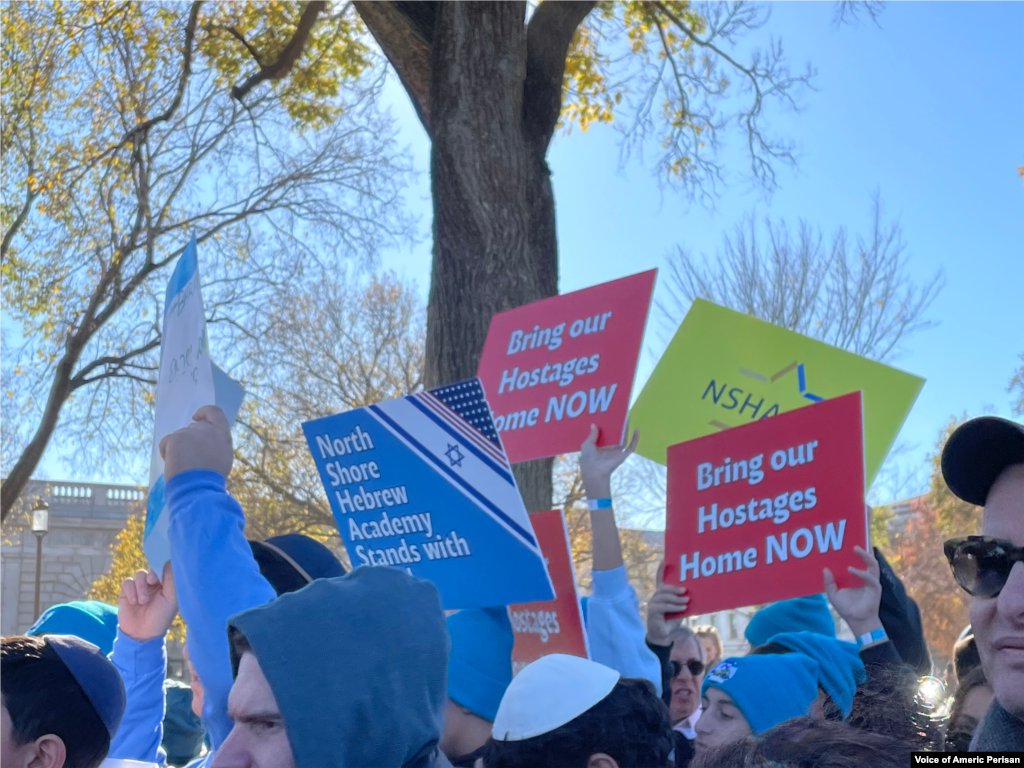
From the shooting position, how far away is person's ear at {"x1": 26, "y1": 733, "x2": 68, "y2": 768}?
2.13 meters

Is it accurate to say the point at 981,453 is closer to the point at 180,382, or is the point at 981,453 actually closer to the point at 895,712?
the point at 895,712

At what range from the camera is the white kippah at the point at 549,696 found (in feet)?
6.84

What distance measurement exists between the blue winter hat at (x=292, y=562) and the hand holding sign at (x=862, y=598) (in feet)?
4.09

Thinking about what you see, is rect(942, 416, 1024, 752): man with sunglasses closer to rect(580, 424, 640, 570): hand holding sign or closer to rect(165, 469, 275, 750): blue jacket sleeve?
rect(165, 469, 275, 750): blue jacket sleeve

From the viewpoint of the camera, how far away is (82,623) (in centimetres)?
343

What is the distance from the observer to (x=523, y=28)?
5516mm

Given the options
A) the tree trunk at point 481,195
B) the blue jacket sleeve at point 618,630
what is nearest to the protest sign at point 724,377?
the blue jacket sleeve at point 618,630

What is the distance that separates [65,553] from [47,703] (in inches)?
1460

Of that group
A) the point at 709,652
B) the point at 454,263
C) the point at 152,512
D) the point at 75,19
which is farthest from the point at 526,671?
the point at 75,19

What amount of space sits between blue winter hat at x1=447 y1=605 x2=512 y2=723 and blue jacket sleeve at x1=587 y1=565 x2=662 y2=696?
27 cm

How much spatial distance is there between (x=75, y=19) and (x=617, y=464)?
738cm

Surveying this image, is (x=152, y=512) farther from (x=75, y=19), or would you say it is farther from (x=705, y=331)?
(x=75, y=19)

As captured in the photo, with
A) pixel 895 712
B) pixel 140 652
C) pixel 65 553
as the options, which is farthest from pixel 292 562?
pixel 65 553

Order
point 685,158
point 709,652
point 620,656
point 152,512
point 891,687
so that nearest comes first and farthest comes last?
point 891,687, point 152,512, point 620,656, point 709,652, point 685,158
